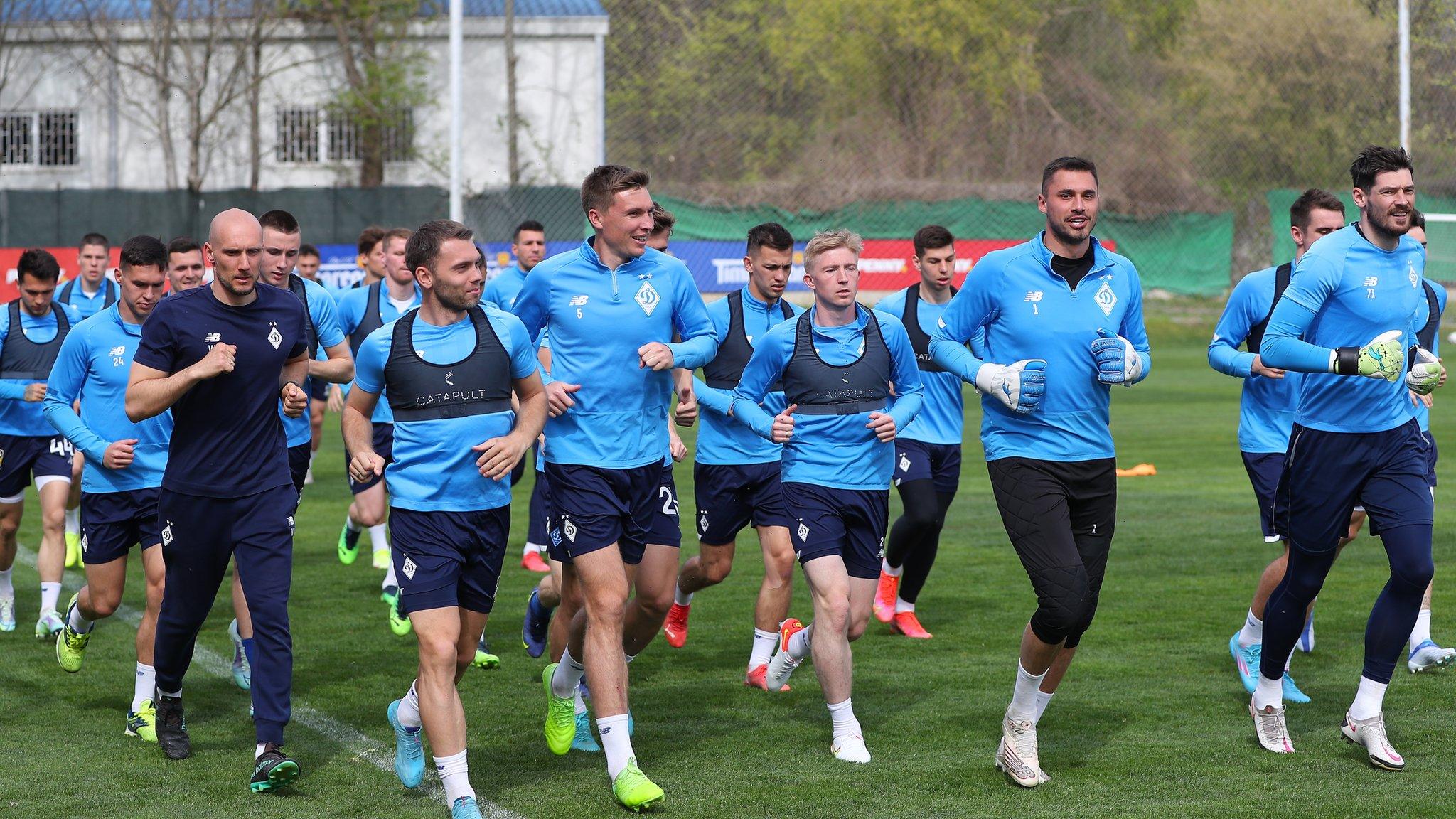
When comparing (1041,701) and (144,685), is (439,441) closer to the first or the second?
(144,685)

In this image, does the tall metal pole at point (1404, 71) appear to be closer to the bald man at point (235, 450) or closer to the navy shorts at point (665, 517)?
the navy shorts at point (665, 517)

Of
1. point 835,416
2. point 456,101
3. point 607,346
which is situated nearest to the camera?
point 607,346

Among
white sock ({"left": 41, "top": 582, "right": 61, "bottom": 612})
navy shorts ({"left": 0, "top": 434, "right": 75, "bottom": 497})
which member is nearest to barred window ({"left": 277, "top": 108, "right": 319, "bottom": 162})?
navy shorts ({"left": 0, "top": 434, "right": 75, "bottom": 497})

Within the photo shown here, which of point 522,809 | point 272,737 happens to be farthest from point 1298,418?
point 272,737

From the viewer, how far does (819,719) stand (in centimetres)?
704

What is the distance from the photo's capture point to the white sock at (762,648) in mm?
7680

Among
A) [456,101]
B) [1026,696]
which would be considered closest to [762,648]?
[1026,696]

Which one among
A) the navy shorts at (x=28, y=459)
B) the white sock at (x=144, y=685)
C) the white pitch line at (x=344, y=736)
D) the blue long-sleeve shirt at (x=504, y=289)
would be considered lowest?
the white pitch line at (x=344, y=736)

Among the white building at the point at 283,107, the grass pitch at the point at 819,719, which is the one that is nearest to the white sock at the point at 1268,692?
the grass pitch at the point at 819,719

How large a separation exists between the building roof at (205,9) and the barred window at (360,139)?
2470mm

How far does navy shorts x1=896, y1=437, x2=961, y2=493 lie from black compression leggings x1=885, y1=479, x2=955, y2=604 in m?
0.04

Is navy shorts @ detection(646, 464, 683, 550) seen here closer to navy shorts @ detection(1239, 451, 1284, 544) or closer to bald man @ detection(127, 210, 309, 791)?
bald man @ detection(127, 210, 309, 791)

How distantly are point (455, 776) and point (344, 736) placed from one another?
1.49 meters

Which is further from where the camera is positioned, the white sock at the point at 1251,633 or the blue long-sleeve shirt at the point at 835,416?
the white sock at the point at 1251,633
